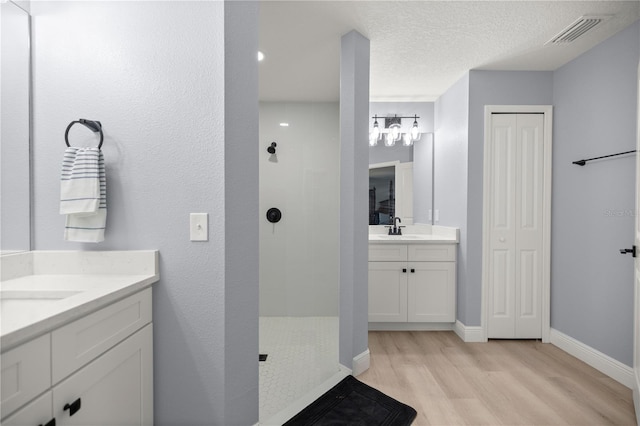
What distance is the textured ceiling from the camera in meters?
1.88

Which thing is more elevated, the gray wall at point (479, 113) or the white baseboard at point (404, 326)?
the gray wall at point (479, 113)

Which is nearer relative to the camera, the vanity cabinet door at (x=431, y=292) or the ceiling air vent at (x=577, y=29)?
the ceiling air vent at (x=577, y=29)

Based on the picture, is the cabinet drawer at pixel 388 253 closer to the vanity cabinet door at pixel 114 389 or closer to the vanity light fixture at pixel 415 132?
the vanity light fixture at pixel 415 132

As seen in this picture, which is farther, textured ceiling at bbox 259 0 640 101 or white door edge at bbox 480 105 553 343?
white door edge at bbox 480 105 553 343

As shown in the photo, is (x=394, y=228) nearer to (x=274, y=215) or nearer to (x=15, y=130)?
(x=274, y=215)

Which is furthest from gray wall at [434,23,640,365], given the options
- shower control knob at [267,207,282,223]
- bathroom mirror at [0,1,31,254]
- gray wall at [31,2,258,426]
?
bathroom mirror at [0,1,31,254]

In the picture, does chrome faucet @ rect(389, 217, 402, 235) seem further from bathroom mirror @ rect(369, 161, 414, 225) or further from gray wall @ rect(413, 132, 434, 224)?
gray wall @ rect(413, 132, 434, 224)

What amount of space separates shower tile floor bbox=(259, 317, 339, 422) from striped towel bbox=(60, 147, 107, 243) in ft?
4.46

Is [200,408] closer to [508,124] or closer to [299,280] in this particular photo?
[299,280]

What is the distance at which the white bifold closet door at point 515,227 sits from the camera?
2.71 metres

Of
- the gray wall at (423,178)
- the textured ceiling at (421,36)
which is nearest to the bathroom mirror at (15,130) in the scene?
the textured ceiling at (421,36)

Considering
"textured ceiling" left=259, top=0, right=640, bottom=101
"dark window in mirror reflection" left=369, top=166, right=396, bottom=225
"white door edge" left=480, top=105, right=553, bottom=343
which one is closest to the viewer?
"textured ceiling" left=259, top=0, right=640, bottom=101

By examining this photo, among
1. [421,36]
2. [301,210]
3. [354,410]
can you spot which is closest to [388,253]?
[301,210]

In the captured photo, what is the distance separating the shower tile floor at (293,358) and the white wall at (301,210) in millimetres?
211
